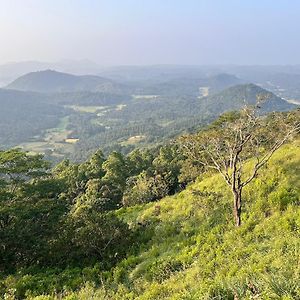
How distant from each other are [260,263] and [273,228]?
3.09 meters

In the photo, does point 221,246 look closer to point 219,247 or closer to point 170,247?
point 219,247

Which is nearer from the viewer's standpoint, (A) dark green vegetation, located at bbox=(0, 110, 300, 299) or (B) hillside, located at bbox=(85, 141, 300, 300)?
(B) hillside, located at bbox=(85, 141, 300, 300)

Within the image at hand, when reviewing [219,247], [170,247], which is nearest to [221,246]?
[219,247]

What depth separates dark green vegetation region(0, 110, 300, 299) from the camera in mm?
8625

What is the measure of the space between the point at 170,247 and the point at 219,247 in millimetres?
2772

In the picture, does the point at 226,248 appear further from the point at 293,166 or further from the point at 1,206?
the point at 1,206

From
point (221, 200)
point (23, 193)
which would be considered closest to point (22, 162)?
point (23, 193)

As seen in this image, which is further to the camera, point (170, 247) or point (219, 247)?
point (170, 247)

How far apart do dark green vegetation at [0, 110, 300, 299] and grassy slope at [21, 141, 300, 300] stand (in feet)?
0.11

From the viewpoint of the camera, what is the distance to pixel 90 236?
50.1ft

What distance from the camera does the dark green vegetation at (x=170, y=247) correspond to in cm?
862

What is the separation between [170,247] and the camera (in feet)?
46.2

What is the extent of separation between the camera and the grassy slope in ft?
25.5

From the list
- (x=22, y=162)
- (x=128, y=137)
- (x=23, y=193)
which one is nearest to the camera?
(x=23, y=193)
